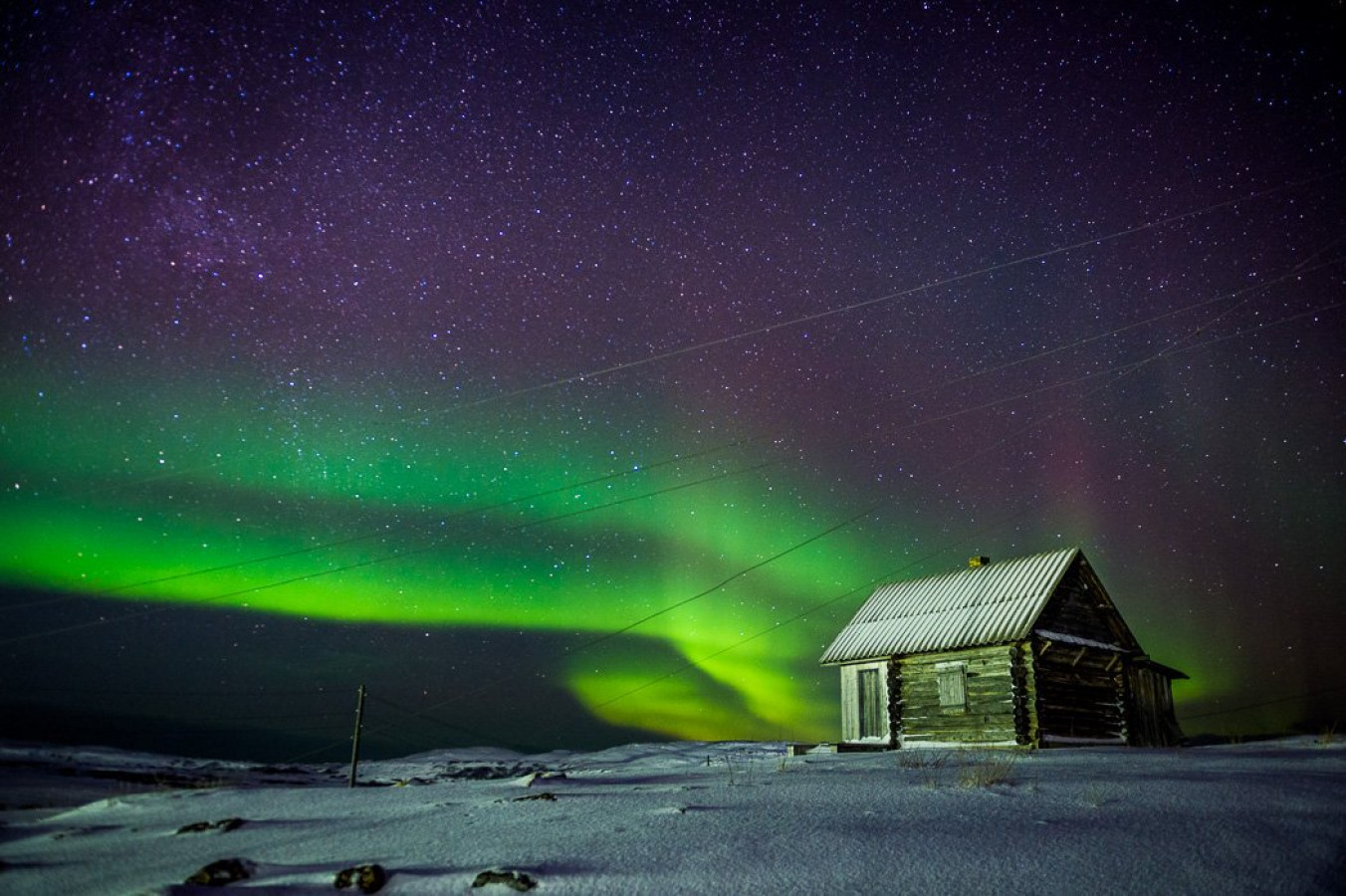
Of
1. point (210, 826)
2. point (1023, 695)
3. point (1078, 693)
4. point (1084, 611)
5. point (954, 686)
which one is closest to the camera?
point (210, 826)

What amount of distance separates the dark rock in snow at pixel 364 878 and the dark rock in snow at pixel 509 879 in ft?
2.28

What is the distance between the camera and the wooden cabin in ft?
67.6

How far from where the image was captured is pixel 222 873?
17.7 ft

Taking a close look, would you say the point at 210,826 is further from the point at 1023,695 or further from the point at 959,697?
the point at 959,697

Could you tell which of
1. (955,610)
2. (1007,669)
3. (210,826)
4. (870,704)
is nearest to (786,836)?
(210,826)

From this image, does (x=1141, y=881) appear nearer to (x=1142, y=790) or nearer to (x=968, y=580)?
(x=1142, y=790)

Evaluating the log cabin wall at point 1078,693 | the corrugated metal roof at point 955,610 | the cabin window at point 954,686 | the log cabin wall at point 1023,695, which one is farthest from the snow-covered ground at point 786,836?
the cabin window at point 954,686

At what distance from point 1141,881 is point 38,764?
50.3 metres

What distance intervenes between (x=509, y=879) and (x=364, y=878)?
3.57 feet

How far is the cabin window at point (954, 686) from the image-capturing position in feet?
71.3

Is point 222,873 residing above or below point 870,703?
above

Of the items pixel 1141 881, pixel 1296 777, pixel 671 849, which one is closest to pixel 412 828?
pixel 671 849

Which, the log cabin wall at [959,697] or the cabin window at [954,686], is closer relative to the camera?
the log cabin wall at [959,697]

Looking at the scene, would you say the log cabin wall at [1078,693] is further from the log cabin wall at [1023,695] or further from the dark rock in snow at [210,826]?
the dark rock in snow at [210,826]
